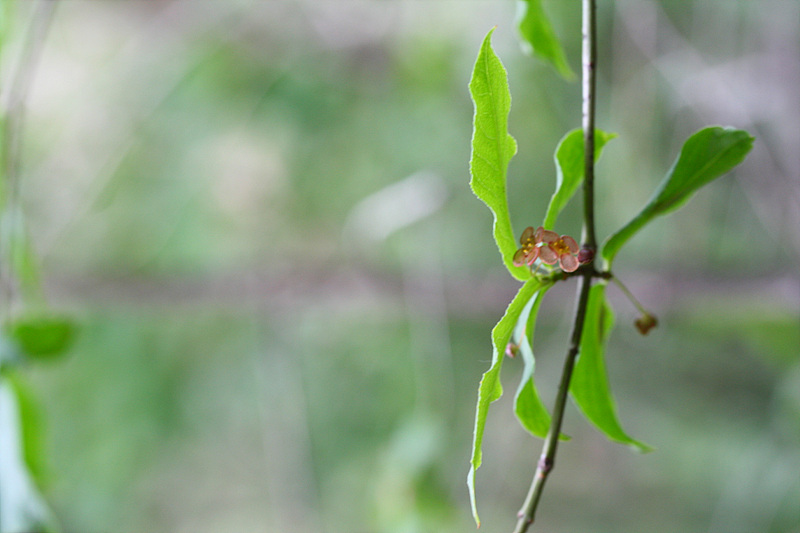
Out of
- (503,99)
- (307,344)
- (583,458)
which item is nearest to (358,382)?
(307,344)

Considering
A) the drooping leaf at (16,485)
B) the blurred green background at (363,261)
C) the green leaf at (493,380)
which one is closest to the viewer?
the green leaf at (493,380)

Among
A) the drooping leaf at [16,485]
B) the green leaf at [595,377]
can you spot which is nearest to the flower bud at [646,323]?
the green leaf at [595,377]

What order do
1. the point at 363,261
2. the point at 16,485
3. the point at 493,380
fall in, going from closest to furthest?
the point at 493,380 < the point at 16,485 < the point at 363,261

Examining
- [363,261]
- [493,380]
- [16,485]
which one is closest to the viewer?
[493,380]

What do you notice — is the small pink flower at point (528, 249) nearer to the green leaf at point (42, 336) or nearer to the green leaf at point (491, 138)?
the green leaf at point (491, 138)

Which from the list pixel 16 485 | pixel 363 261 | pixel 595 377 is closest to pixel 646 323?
pixel 595 377

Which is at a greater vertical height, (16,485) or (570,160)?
(570,160)

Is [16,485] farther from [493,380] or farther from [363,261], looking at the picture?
[363,261]
